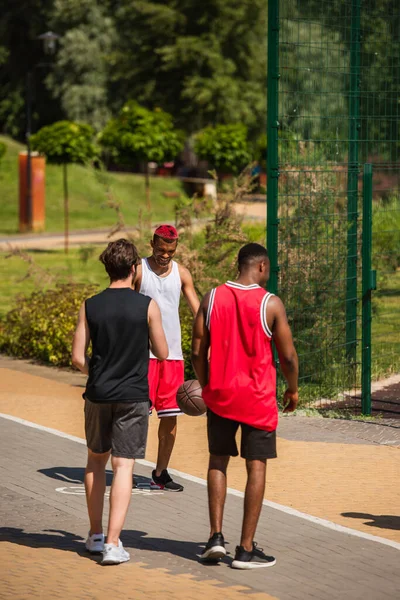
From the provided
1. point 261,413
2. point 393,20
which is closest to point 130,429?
point 261,413

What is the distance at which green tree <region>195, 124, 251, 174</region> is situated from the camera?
42.4 meters

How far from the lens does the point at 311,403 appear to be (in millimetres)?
11234

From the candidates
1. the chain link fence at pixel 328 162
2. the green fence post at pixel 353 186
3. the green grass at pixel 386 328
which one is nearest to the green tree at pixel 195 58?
the green grass at pixel 386 328

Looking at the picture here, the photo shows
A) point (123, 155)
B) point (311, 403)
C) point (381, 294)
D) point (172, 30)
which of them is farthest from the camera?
point (172, 30)

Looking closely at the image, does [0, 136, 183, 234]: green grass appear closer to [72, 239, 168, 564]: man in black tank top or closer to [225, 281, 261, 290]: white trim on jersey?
[72, 239, 168, 564]: man in black tank top

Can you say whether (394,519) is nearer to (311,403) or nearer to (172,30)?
(311,403)

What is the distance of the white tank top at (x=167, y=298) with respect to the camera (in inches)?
312

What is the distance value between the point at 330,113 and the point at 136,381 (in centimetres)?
606

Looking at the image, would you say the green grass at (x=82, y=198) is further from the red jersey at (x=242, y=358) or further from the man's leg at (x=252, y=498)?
the man's leg at (x=252, y=498)

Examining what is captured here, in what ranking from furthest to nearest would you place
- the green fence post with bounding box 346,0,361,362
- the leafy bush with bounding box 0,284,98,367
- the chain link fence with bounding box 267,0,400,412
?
the leafy bush with bounding box 0,284,98,367 < the green fence post with bounding box 346,0,361,362 < the chain link fence with bounding box 267,0,400,412

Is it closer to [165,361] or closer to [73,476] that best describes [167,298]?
[165,361]

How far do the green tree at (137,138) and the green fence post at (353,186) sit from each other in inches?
1027

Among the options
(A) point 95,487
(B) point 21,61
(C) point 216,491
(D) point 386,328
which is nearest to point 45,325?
(D) point 386,328

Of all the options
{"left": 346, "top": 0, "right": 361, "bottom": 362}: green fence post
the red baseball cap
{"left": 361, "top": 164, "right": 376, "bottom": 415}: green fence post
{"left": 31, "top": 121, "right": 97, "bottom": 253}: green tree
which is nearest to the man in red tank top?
the red baseball cap
